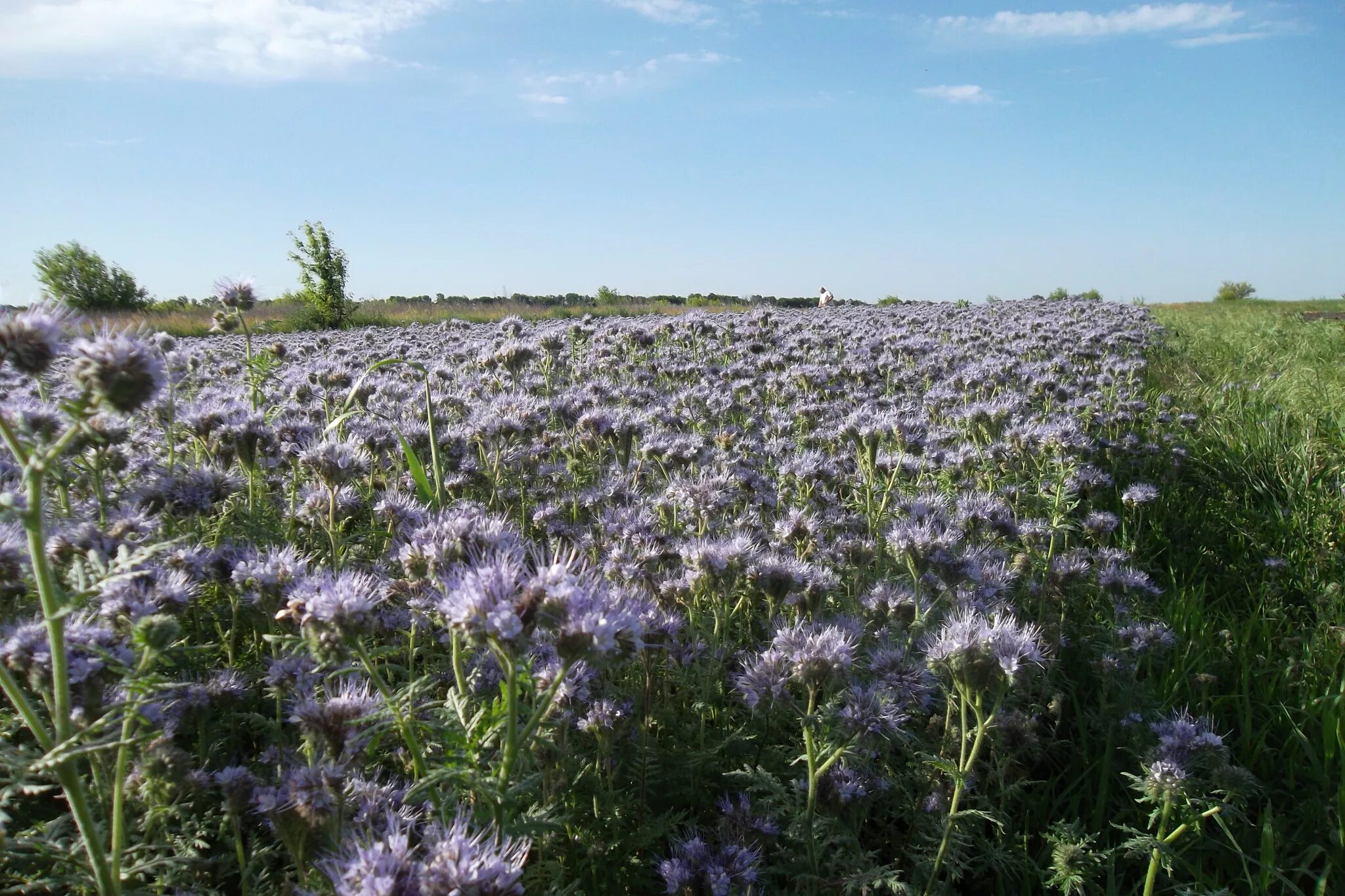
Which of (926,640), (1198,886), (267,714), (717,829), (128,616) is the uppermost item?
(128,616)

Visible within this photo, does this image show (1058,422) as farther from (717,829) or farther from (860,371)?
(717,829)

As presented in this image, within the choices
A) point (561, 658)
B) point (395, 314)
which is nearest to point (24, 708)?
point (561, 658)

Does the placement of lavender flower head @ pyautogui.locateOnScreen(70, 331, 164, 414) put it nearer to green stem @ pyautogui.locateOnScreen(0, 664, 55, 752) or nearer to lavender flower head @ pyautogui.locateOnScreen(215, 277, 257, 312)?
green stem @ pyautogui.locateOnScreen(0, 664, 55, 752)

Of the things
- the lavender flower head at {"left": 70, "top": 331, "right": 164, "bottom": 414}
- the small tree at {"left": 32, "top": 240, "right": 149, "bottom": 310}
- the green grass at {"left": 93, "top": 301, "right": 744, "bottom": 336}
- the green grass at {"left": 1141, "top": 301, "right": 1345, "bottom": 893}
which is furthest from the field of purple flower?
the small tree at {"left": 32, "top": 240, "right": 149, "bottom": 310}

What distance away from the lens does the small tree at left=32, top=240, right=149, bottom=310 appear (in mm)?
54375

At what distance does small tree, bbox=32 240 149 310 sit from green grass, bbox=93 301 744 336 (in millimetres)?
25854

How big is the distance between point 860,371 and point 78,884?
7.38m

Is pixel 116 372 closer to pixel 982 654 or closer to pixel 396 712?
pixel 396 712

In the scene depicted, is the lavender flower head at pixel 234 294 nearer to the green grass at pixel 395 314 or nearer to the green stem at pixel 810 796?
the green stem at pixel 810 796

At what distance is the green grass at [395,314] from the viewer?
80.4ft

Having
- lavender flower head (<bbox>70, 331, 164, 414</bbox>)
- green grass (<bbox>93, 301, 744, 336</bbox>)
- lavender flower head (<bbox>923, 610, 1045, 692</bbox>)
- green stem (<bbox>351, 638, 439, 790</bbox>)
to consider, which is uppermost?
green grass (<bbox>93, 301, 744, 336</bbox>)

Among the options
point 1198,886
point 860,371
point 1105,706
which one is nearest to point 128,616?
point 1198,886

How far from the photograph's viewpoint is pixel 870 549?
3.79m

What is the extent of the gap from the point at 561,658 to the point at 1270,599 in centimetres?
499
